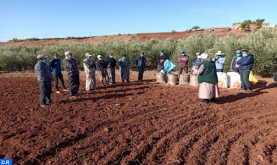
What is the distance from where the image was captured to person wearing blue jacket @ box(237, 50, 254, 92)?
832cm

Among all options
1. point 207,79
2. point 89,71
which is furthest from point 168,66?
point 207,79

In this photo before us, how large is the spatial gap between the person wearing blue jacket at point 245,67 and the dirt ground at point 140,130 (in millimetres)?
833

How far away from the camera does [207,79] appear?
6547 millimetres

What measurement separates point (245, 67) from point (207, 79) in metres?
2.82

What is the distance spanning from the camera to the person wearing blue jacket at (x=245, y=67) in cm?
Answer: 832

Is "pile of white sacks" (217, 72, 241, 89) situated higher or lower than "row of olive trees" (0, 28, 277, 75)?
lower

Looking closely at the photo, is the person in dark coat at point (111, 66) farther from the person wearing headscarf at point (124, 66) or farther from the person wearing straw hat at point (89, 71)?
the person wearing straw hat at point (89, 71)

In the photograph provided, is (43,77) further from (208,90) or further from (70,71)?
(208,90)

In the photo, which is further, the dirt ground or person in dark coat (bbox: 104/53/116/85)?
person in dark coat (bbox: 104/53/116/85)

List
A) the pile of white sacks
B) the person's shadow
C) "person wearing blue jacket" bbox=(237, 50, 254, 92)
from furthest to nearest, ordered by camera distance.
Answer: the pile of white sacks, "person wearing blue jacket" bbox=(237, 50, 254, 92), the person's shadow

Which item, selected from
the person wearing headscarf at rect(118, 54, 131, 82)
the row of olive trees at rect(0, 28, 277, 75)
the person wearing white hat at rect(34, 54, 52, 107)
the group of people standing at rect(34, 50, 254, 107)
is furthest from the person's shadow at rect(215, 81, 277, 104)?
the person wearing white hat at rect(34, 54, 52, 107)

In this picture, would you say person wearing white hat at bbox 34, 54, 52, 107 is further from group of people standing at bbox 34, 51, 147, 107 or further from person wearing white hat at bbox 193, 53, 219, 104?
person wearing white hat at bbox 193, 53, 219, 104

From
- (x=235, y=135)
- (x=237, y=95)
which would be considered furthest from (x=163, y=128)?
(x=237, y=95)

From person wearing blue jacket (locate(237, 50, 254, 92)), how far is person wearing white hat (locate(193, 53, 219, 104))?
252 cm
